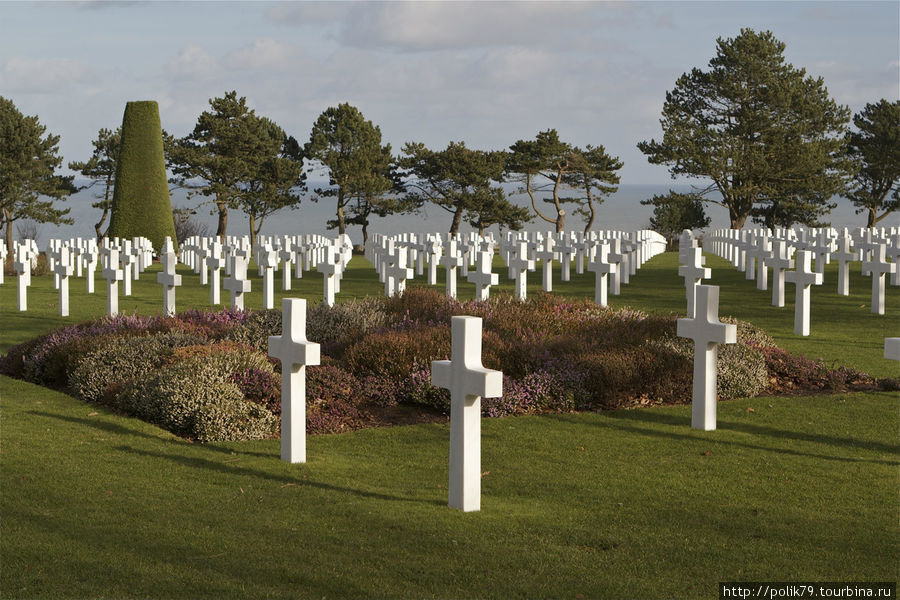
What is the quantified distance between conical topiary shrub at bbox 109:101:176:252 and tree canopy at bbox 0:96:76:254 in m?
14.1

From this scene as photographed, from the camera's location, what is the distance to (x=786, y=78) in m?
51.8

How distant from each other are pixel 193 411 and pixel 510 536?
3.76m

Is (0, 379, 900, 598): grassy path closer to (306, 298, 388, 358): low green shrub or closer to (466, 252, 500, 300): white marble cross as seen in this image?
(306, 298, 388, 358): low green shrub

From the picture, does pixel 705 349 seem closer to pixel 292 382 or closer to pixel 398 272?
pixel 292 382

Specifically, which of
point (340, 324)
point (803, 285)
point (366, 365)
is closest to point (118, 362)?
point (366, 365)

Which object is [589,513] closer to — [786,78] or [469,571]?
[469,571]

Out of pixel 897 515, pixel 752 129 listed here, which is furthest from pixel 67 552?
pixel 752 129

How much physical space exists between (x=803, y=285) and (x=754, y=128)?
128 ft

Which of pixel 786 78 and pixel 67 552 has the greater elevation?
pixel 786 78

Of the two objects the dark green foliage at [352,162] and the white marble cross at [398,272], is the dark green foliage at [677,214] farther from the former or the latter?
the white marble cross at [398,272]

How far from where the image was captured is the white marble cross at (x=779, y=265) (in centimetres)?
1794

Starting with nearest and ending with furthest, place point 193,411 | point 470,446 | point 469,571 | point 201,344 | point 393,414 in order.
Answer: point 469,571
point 470,446
point 193,411
point 393,414
point 201,344

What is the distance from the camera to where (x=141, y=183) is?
4322cm

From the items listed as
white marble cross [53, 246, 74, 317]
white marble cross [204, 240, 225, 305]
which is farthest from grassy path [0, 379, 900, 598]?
white marble cross [204, 240, 225, 305]
